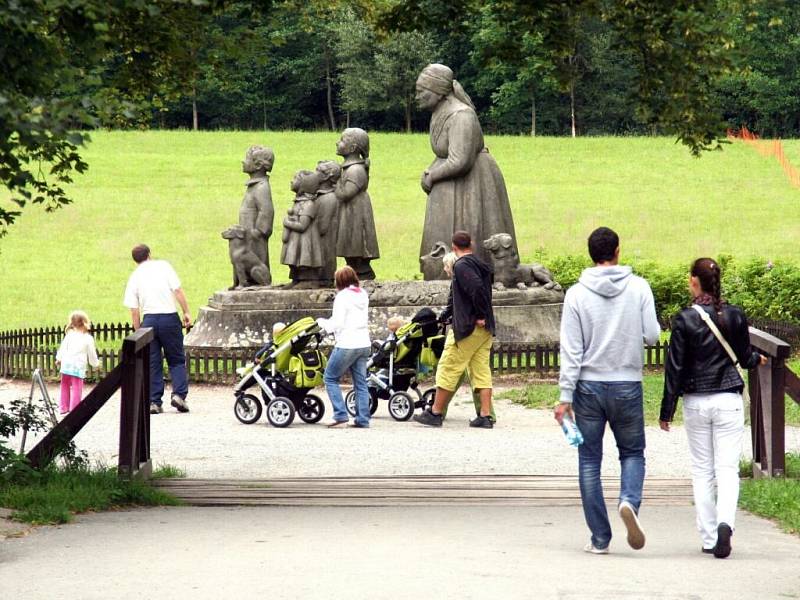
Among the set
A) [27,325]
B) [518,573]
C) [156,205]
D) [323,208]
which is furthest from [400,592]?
[156,205]

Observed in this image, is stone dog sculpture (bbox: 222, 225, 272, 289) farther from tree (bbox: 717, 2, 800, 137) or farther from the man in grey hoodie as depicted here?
tree (bbox: 717, 2, 800, 137)

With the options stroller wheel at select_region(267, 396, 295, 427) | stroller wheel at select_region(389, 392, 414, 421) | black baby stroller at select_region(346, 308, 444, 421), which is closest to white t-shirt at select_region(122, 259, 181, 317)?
stroller wheel at select_region(267, 396, 295, 427)

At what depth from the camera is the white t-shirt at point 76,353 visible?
14500 mm

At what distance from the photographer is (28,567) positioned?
7.00 metres

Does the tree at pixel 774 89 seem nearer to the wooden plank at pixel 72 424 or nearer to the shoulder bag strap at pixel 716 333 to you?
the wooden plank at pixel 72 424

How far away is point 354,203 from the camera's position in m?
18.8

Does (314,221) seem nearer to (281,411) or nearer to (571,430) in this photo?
(281,411)

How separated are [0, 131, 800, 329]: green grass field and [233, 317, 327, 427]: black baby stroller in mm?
12316

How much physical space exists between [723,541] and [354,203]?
12.0 m

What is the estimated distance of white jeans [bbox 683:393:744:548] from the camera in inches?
293

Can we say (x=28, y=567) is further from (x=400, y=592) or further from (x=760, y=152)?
(x=760, y=152)

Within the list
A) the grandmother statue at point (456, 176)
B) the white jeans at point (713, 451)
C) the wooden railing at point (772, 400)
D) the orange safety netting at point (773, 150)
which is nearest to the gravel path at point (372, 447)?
the wooden railing at point (772, 400)

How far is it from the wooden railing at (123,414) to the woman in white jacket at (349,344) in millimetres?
3370

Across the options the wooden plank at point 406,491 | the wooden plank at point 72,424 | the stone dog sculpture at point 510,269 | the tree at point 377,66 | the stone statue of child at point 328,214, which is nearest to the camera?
the wooden plank at point 406,491
